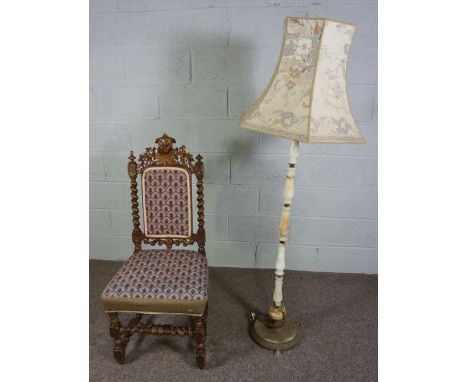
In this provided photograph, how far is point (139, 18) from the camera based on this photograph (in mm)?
1858

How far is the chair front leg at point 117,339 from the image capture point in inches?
56.8

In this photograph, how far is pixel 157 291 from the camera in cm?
137

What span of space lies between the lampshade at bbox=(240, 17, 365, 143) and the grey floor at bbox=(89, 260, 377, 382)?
3.58ft

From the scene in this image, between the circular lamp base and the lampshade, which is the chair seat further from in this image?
the lampshade

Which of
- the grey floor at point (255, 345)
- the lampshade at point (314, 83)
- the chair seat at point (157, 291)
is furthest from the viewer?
the grey floor at point (255, 345)

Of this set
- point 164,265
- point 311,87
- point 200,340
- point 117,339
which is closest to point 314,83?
point 311,87

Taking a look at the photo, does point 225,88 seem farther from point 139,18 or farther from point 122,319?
point 122,319

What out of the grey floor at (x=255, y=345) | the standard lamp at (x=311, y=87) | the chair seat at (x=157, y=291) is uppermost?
the standard lamp at (x=311, y=87)

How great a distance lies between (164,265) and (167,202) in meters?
0.31

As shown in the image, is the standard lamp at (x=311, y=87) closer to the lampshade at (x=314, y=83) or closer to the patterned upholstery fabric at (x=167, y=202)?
the lampshade at (x=314, y=83)

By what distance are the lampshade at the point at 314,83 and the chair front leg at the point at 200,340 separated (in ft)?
2.96

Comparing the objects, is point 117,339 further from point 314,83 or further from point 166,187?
point 314,83

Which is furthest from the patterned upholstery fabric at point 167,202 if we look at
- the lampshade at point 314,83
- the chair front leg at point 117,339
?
the lampshade at point 314,83

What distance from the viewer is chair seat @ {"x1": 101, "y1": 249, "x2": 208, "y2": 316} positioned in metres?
1.37
